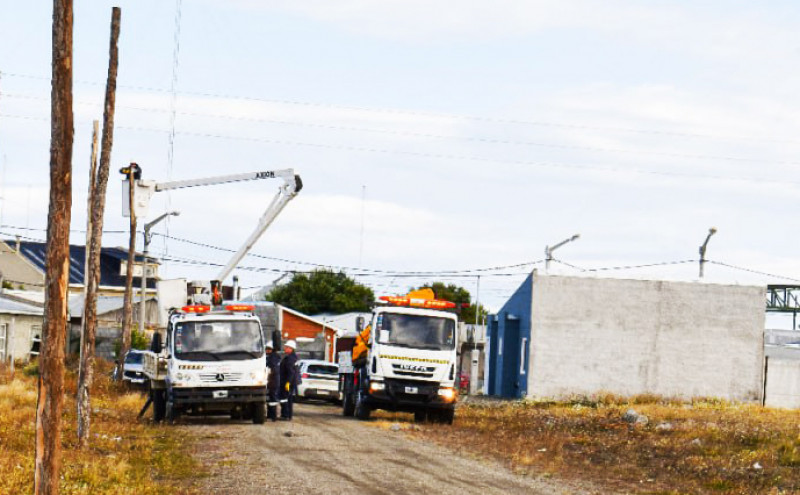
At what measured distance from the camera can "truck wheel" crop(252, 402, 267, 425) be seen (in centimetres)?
2736

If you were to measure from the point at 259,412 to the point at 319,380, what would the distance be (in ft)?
42.1

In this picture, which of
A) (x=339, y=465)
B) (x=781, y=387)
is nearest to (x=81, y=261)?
(x=781, y=387)

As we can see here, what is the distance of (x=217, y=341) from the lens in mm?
27078

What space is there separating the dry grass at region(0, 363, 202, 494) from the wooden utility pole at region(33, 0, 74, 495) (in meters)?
2.19

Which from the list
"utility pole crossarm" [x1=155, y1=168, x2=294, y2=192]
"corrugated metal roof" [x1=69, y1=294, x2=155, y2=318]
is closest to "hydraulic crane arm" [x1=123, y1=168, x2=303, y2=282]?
"utility pole crossarm" [x1=155, y1=168, x2=294, y2=192]

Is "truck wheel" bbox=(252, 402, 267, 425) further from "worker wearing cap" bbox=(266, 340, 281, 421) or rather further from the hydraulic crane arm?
the hydraulic crane arm

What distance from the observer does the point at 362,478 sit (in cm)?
1702

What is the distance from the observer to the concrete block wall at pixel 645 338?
137ft

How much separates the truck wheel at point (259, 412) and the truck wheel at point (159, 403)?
2.25 metres

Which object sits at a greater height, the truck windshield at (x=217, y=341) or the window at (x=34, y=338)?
the truck windshield at (x=217, y=341)

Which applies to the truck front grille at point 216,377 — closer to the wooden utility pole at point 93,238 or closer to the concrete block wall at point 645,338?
the wooden utility pole at point 93,238

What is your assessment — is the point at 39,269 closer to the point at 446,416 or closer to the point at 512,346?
the point at 512,346

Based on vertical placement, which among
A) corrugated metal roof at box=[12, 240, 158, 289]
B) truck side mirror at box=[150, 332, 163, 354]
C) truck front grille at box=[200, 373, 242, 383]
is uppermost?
corrugated metal roof at box=[12, 240, 158, 289]

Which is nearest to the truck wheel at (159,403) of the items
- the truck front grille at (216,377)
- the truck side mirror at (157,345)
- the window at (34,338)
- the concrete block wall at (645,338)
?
the truck side mirror at (157,345)
